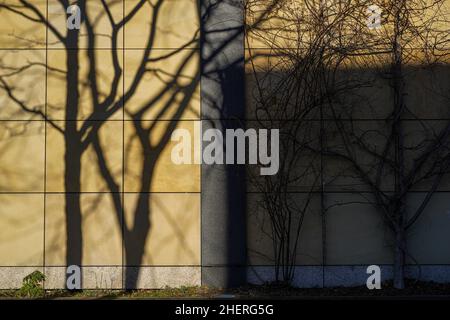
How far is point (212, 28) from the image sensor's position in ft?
38.1

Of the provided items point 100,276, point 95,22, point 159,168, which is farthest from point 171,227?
point 95,22

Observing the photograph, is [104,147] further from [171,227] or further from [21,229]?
[21,229]

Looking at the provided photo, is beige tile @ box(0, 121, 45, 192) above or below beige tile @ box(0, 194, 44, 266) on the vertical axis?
above

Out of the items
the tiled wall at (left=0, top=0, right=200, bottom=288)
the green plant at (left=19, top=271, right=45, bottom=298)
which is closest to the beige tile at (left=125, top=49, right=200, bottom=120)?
the tiled wall at (left=0, top=0, right=200, bottom=288)

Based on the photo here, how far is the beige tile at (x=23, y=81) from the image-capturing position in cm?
1159

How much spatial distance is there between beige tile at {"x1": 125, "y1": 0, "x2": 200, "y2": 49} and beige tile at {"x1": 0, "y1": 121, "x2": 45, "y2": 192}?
7.11 feet

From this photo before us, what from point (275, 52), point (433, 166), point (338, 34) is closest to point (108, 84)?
point (275, 52)

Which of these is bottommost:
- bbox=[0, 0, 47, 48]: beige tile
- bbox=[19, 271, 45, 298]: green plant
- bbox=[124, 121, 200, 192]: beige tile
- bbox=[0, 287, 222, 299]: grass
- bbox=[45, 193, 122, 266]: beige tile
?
bbox=[0, 287, 222, 299]: grass

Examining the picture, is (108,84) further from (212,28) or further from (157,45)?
(212,28)

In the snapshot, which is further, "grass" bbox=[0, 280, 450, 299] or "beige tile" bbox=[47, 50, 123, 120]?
"beige tile" bbox=[47, 50, 123, 120]

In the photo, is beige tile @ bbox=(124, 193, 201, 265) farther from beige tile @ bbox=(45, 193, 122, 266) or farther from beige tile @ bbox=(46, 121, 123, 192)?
beige tile @ bbox=(46, 121, 123, 192)

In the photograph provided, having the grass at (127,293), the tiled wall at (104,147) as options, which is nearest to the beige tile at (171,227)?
the tiled wall at (104,147)

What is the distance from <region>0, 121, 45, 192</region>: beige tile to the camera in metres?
11.5

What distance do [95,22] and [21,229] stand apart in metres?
3.58
